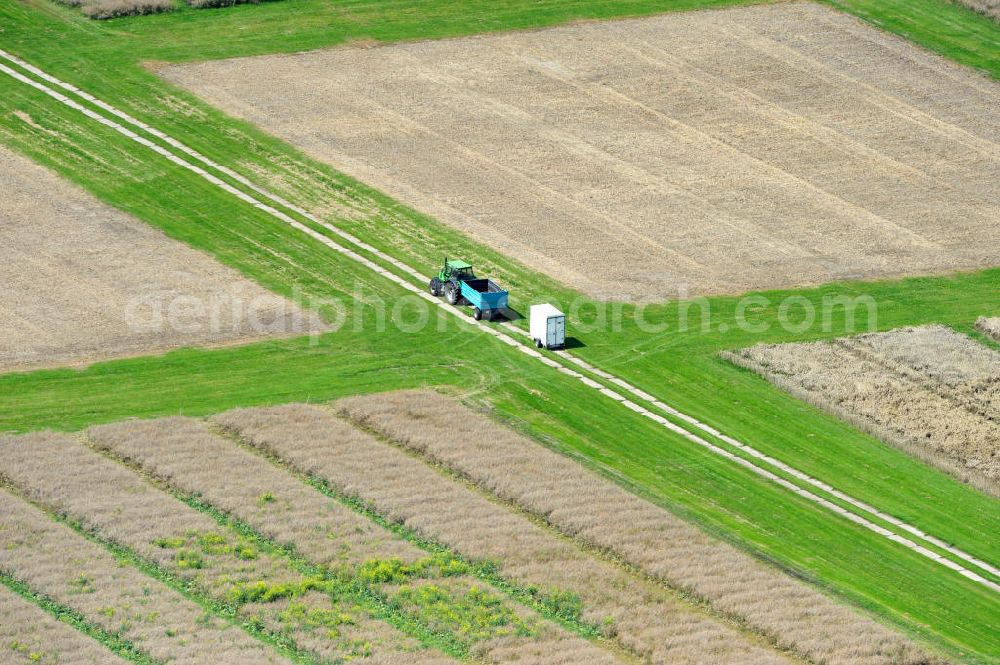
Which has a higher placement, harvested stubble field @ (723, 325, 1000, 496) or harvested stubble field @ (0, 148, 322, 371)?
harvested stubble field @ (0, 148, 322, 371)

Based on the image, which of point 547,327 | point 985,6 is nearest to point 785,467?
point 547,327

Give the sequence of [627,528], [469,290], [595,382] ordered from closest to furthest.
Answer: [627,528], [595,382], [469,290]

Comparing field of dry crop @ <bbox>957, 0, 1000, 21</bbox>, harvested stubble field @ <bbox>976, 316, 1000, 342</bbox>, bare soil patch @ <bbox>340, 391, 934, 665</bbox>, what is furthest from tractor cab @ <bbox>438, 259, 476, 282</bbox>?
field of dry crop @ <bbox>957, 0, 1000, 21</bbox>

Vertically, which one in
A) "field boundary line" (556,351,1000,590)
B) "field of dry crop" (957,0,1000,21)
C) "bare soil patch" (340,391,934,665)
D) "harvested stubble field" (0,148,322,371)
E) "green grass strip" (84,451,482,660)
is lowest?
"field boundary line" (556,351,1000,590)

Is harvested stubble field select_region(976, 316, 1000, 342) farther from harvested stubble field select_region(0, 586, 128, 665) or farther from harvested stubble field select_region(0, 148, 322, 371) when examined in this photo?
harvested stubble field select_region(0, 586, 128, 665)

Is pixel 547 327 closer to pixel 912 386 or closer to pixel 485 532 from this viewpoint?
pixel 912 386

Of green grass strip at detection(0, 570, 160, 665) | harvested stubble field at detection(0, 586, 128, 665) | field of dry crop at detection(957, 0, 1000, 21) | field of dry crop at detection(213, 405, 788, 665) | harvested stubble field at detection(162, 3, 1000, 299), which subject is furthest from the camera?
field of dry crop at detection(957, 0, 1000, 21)
